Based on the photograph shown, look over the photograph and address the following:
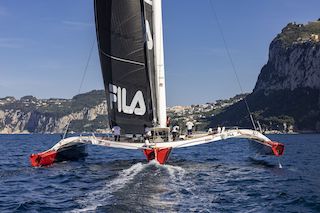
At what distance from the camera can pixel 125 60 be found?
2705 cm

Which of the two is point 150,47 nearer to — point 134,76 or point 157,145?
point 134,76

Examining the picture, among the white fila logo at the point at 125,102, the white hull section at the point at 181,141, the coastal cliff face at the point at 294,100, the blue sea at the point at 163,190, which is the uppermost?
the coastal cliff face at the point at 294,100

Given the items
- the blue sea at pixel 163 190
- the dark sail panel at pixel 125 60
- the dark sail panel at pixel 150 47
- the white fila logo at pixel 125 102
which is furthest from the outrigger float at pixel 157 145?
the dark sail panel at pixel 150 47

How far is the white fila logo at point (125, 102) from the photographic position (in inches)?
1081

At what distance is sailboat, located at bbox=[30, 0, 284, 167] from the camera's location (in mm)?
26547

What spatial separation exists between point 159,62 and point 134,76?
82.6 inches

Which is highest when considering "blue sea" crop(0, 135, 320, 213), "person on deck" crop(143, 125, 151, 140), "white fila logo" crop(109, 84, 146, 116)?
"white fila logo" crop(109, 84, 146, 116)

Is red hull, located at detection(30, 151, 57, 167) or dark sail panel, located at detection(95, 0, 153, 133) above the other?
dark sail panel, located at detection(95, 0, 153, 133)

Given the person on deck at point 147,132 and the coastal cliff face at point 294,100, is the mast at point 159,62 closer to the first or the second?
the person on deck at point 147,132

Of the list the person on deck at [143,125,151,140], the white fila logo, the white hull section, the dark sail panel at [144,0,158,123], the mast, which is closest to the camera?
the white hull section

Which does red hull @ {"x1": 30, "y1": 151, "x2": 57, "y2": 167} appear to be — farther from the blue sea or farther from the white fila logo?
the white fila logo

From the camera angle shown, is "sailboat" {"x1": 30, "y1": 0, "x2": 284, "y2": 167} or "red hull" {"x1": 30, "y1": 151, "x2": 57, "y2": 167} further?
"red hull" {"x1": 30, "y1": 151, "x2": 57, "y2": 167}

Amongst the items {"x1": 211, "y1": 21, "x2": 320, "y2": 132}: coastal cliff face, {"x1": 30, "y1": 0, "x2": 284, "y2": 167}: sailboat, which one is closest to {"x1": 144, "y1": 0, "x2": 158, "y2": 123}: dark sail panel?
{"x1": 30, "y1": 0, "x2": 284, "y2": 167}: sailboat

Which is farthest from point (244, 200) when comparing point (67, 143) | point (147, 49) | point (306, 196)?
point (67, 143)
